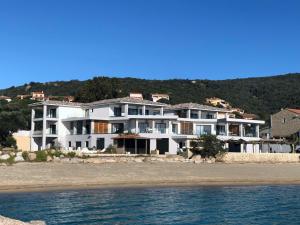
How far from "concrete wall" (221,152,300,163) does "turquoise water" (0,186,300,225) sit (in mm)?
19897

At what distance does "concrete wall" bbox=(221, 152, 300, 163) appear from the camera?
199 ft

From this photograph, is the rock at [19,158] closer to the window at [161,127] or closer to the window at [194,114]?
the window at [161,127]

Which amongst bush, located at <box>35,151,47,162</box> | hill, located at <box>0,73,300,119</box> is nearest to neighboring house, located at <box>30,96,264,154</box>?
bush, located at <box>35,151,47,162</box>

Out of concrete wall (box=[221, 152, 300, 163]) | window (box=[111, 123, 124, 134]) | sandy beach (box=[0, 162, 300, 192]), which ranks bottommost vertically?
sandy beach (box=[0, 162, 300, 192])

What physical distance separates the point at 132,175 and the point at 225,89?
125967 mm

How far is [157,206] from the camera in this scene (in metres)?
30.3

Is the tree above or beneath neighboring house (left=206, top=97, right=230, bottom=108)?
beneath

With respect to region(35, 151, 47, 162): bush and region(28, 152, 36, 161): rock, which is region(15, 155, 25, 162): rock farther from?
region(35, 151, 47, 162): bush

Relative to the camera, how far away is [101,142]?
67875mm

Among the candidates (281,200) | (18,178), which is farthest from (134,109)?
(281,200)

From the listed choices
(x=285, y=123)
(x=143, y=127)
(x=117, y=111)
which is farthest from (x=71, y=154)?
(x=285, y=123)

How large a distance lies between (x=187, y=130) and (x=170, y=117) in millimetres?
4776

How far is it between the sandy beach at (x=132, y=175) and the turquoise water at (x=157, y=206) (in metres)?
3.42

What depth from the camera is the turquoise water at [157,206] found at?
83.4ft
